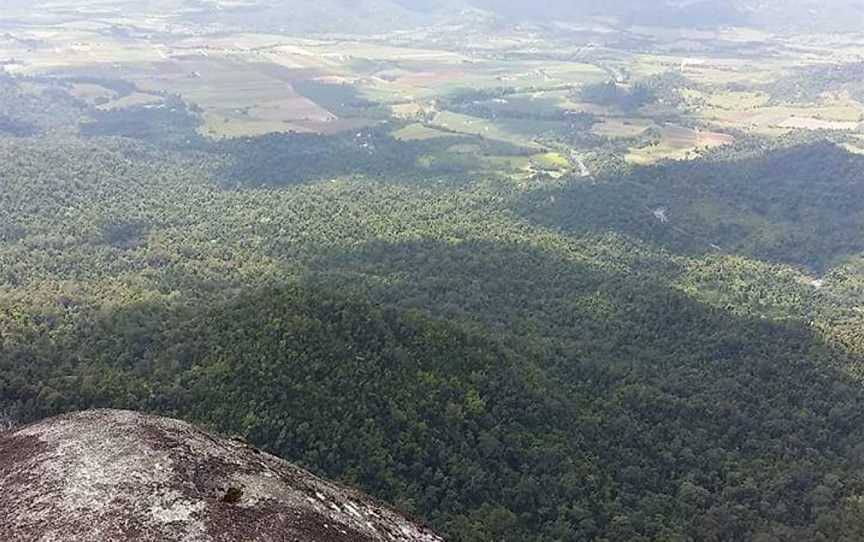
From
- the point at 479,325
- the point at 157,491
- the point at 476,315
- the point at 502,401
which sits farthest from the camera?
the point at 476,315

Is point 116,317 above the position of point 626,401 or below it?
above

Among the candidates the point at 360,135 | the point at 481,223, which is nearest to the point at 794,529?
the point at 481,223

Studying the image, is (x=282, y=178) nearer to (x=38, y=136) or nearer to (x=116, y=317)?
(x=38, y=136)

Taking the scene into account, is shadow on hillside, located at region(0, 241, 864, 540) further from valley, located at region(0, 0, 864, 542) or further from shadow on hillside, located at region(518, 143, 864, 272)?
shadow on hillside, located at region(518, 143, 864, 272)

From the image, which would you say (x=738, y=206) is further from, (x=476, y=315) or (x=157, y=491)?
(x=157, y=491)

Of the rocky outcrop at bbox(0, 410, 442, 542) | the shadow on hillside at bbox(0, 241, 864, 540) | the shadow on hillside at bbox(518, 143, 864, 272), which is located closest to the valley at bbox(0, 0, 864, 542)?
the shadow on hillside at bbox(0, 241, 864, 540)

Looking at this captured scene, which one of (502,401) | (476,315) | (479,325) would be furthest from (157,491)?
(476,315)
